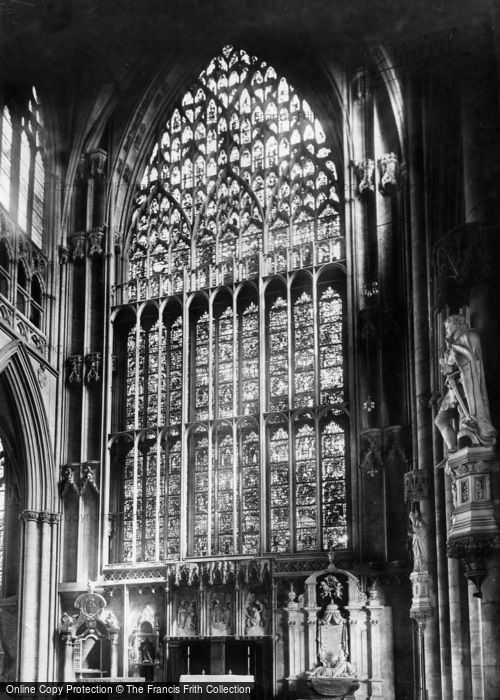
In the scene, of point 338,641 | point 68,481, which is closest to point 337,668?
point 338,641

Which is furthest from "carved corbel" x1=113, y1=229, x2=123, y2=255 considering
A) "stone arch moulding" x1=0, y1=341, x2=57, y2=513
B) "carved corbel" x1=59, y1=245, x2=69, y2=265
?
"stone arch moulding" x1=0, y1=341, x2=57, y2=513

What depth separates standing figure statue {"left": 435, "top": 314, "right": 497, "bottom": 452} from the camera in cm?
1119

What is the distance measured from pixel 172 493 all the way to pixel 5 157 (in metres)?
9.33

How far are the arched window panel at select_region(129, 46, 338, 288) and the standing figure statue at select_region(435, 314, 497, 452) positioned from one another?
44.7ft

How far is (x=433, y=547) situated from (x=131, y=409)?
10.5m

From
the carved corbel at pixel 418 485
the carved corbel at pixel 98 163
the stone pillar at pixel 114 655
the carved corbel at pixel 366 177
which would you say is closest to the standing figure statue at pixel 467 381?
the carved corbel at pixel 418 485

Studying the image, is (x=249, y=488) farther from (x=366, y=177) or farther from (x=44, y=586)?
(x=366, y=177)

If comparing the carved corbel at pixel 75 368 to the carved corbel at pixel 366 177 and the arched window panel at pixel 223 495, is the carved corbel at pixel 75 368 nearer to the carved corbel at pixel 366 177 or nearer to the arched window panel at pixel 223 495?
the arched window panel at pixel 223 495

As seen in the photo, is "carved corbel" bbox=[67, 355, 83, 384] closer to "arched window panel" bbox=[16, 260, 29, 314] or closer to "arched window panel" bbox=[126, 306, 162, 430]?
"arched window panel" bbox=[126, 306, 162, 430]

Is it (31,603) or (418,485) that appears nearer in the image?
(418,485)

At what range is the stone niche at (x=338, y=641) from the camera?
Result: 20.0 metres

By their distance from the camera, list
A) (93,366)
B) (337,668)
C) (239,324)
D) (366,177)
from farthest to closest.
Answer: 1. (93,366)
2. (239,324)
3. (366,177)
4. (337,668)

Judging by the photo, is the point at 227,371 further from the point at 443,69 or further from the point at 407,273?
the point at 443,69

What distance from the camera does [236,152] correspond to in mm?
26859
